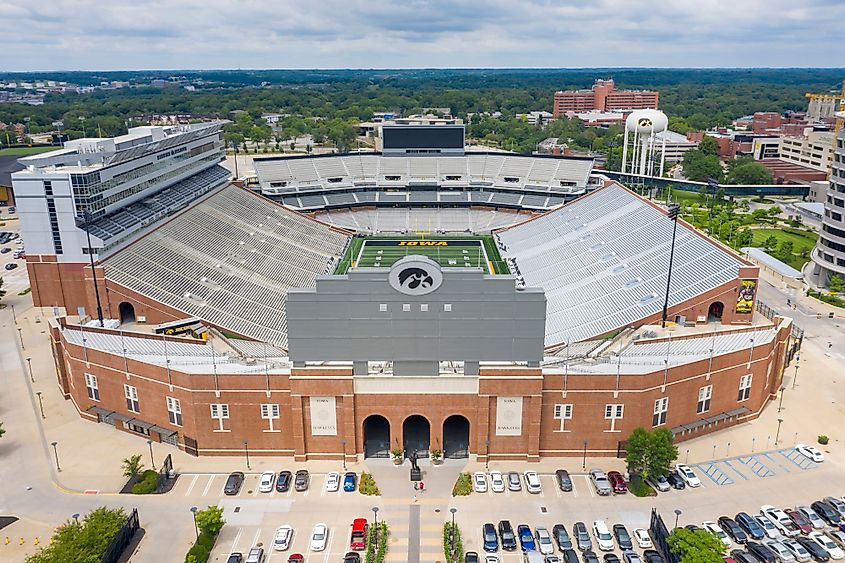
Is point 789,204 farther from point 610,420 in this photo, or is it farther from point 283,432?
point 283,432

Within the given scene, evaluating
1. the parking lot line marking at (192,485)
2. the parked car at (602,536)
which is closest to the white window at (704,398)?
the parked car at (602,536)

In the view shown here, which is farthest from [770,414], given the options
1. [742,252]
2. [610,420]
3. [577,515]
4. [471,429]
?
[742,252]

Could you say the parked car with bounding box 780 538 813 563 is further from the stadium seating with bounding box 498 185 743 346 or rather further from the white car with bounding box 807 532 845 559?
the stadium seating with bounding box 498 185 743 346

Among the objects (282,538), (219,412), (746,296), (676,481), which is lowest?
(676,481)

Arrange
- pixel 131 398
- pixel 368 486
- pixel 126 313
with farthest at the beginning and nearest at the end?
pixel 126 313 < pixel 131 398 < pixel 368 486

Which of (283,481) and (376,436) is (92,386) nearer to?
(283,481)

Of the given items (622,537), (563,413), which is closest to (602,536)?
(622,537)

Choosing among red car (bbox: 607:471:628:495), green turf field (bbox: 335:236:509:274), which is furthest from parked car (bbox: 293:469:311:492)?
green turf field (bbox: 335:236:509:274)
